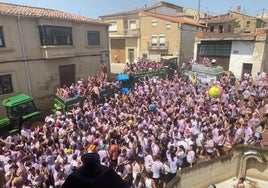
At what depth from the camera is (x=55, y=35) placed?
20219mm

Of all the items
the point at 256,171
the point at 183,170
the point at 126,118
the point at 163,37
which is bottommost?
the point at 256,171

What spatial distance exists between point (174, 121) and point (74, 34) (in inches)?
568

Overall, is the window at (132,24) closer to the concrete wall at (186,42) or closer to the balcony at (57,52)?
the concrete wall at (186,42)

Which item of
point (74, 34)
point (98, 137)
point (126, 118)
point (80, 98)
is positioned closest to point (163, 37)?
point (74, 34)

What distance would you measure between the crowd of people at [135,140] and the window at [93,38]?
11172 mm

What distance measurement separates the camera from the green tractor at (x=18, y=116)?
42.7ft

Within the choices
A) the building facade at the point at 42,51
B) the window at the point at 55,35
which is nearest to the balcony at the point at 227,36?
the building facade at the point at 42,51

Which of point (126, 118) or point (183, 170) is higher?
point (126, 118)

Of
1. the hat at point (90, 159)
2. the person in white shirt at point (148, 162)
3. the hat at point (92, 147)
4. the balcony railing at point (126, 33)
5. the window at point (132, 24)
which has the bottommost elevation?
the person in white shirt at point (148, 162)

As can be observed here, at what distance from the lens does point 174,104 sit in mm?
14000

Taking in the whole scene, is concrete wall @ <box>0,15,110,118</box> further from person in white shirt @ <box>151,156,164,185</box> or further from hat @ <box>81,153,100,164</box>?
hat @ <box>81,153,100,164</box>

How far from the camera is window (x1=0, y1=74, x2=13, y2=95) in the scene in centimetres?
1721

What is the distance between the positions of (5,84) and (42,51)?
3.95 metres

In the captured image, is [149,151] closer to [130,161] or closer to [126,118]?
[130,161]
